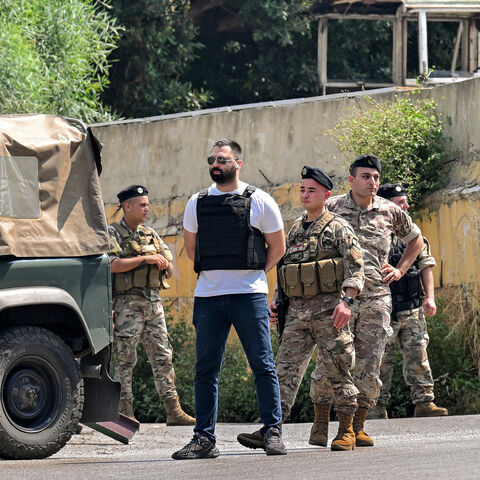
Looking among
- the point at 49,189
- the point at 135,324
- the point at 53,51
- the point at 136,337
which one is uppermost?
the point at 53,51

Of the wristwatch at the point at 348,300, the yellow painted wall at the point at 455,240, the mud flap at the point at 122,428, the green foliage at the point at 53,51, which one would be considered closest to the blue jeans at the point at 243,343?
the wristwatch at the point at 348,300

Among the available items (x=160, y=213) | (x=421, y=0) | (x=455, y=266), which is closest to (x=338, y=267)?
(x=455, y=266)

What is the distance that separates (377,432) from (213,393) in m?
2.29

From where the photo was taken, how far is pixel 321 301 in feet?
26.5

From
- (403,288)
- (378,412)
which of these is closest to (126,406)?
(378,412)

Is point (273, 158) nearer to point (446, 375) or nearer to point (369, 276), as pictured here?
point (446, 375)

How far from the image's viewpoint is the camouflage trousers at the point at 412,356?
10.6 m

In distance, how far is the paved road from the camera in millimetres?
6508

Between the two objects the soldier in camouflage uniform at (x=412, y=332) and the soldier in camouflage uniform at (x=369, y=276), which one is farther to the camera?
the soldier in camouflage uniform at (x=412, y=332)

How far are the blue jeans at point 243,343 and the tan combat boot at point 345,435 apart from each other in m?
0.45

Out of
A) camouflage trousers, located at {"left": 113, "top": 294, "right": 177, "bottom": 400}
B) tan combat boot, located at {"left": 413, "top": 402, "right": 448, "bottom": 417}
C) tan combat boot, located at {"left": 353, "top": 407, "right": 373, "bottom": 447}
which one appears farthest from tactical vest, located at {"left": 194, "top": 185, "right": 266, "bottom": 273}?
tan combat boot, located at {"left": 413, "top": 402, "right": 448, "bottom": 417}

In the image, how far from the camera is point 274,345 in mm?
12055

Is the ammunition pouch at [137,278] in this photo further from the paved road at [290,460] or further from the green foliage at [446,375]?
the green foliage at [446,375]

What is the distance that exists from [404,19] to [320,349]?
14.3 meters
